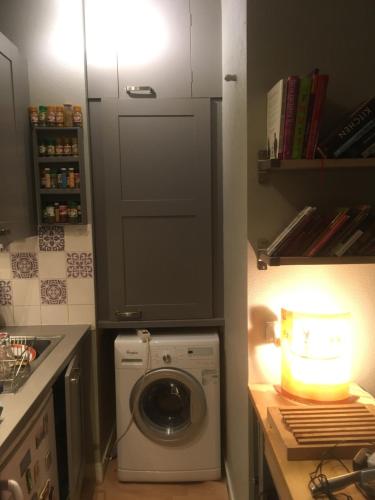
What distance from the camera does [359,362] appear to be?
1.55 m

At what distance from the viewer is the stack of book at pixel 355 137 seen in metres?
1.27

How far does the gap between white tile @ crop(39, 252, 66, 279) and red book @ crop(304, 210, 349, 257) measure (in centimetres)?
148

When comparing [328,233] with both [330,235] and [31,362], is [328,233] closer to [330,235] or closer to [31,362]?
[330,235]

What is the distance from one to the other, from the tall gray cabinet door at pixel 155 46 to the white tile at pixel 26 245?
0.96 meters

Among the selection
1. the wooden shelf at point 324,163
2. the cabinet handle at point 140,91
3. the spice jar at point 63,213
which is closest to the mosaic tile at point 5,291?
the spice jar at point 63,213

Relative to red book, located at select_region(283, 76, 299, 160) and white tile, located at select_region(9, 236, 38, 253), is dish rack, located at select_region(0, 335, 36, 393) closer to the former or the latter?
white tile, located at select_region(9, 236, 38, 253)

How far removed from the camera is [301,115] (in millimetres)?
1274

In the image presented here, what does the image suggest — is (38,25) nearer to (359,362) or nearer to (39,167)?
(39,167)

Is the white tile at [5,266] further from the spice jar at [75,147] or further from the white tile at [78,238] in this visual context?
the spice jar at [75,147]

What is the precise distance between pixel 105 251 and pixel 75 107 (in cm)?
81

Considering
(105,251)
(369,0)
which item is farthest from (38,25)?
(369,0)

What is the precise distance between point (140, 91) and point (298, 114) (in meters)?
1.21

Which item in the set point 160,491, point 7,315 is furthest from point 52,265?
point 160,491

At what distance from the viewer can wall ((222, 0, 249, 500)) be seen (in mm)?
1586
